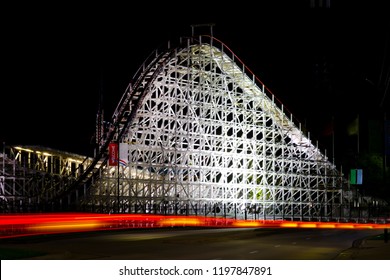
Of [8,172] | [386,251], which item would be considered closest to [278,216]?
[8,172]

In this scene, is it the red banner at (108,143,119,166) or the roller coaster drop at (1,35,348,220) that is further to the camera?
the roller coaster drop at (1,35,348,220)

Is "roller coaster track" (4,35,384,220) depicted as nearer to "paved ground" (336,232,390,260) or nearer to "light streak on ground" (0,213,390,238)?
"light streak on ground" (0,213,390,238)

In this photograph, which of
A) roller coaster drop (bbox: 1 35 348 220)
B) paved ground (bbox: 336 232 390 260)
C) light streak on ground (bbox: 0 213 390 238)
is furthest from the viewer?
roller coaster drop (bbox: 1 35 348 220)

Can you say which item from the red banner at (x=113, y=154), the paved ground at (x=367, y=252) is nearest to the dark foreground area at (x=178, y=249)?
the paved ground at (x=367, y=252)

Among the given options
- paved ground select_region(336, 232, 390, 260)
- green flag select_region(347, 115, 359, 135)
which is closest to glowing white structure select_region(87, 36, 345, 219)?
paved ground select_region(336, 232, 390, 260)

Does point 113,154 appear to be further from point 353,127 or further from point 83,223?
point 353,127

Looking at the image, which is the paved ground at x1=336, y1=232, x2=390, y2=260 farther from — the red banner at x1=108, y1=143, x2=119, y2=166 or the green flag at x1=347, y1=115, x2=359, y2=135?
the green flag at x1=347, y1=115, x2=359, y2=135

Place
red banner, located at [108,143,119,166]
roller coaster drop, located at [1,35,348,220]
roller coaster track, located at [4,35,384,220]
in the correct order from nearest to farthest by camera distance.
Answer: red banner, located at [108,143,119,166]
roller coaster drop, located at [1,35,348,220]
roller coaster track, located at [4,35,384,220]

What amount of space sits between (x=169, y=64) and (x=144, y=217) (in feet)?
52.4

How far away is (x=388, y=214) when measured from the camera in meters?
59.9

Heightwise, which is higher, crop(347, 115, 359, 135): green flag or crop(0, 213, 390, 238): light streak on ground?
crop(347, 115, 359, 135): green flag

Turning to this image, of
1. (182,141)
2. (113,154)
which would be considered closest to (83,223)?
(113,154)

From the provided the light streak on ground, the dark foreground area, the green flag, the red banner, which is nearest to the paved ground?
the dark foreground area

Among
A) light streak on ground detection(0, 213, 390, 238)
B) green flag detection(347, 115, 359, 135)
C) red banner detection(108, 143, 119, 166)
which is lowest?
light streak on ground detection(0, 213, 390, 238)
